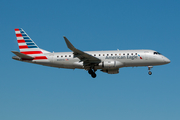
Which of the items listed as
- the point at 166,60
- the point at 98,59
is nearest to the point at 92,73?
the point at 98,59

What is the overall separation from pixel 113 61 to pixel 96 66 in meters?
3.02

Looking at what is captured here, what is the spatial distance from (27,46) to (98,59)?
14.2 m

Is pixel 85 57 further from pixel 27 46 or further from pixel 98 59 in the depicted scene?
pixel 27 46

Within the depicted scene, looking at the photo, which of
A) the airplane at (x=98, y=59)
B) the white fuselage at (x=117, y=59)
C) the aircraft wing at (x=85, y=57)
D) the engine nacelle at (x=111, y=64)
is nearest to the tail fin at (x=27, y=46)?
the airplane at (x=98, y=59)

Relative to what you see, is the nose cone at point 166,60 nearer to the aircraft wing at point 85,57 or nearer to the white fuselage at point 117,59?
the white fuselage at point 117,59

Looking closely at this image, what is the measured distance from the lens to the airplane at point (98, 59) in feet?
151

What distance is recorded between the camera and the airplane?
46.1 m

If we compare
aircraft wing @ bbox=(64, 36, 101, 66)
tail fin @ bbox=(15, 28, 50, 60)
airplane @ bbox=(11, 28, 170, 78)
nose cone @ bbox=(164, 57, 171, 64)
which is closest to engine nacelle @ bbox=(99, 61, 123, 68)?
airplane @ bbox=(11, 28, 170, 78)

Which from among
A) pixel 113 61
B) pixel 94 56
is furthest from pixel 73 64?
pixel 113 61

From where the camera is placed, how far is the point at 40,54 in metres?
49.9

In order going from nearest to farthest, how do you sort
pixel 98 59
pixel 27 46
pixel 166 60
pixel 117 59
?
pixel 98 59, pixel 117 59, pixel 166 60, pixel 27 46

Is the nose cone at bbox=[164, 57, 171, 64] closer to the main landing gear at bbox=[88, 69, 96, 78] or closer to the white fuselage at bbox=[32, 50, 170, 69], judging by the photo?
the white fuselage at bbox=[32, 50, 170, 69]

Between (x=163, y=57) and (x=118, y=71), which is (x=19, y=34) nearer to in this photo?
(x=118, y=71)

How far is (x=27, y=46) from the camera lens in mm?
51500
